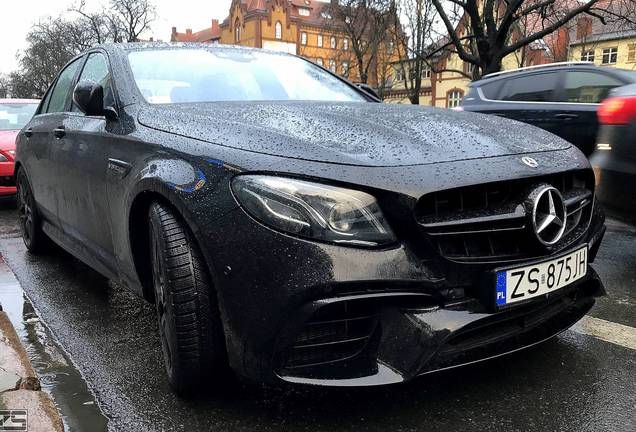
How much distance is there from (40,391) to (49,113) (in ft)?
8.74

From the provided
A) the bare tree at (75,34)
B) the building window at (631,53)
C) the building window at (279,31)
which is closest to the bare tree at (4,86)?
the bare tree at (75,34)

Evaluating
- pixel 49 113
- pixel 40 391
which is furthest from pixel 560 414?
pixel 49 113

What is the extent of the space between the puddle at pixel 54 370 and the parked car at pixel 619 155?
10.6 feet

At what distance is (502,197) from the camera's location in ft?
6.76

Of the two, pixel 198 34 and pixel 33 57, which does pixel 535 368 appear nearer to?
pixel 33 57

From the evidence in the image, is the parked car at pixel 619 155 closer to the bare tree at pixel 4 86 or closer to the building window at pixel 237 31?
the bare tree at pixel 4 86

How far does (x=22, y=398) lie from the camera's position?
2.27 m

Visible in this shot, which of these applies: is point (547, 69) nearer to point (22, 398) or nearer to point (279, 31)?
point (22, 398)

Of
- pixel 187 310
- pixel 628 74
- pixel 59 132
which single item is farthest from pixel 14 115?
pixel 628 74

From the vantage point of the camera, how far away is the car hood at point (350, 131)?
6.67 feet

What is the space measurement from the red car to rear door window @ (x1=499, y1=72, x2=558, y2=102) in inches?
246

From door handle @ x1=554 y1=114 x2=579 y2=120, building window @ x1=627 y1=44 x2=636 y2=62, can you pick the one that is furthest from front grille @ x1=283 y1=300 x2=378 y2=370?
building window @ x1=627 y1=44 x2=636 y2=62

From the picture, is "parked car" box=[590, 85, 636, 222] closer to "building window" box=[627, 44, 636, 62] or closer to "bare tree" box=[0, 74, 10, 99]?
"building window" box=[627, 44, 636, 62]

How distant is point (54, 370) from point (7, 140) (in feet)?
19.6
